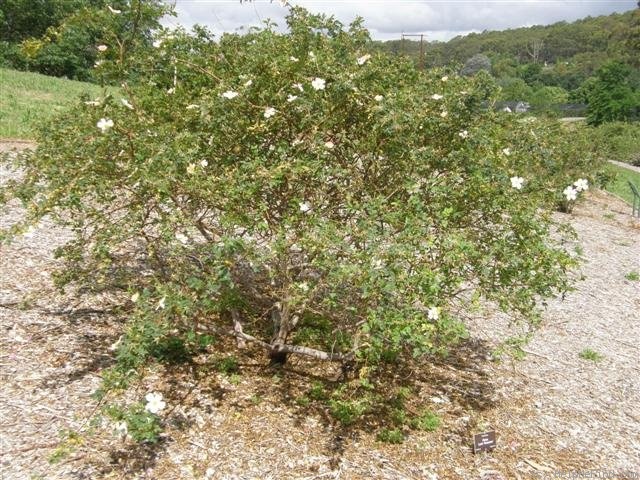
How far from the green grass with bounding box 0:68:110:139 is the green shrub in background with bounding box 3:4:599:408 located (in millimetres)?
5504

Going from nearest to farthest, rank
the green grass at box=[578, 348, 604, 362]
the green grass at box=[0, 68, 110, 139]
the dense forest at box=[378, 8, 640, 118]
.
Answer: the green grass at box=[578, 348, 604, 362] < the green grass at box=[0, 68, 110, 139] < the dense forest at box=[378, 8, 640, 118]

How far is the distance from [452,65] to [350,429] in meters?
2.36

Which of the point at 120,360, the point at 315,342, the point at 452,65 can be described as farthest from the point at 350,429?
the point at 452,65

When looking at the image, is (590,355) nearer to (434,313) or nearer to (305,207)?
(434,313)

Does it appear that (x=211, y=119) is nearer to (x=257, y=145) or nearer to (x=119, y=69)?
(x=257, y=145)

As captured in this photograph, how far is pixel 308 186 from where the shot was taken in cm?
288

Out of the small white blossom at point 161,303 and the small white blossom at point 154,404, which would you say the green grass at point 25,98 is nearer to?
the small white blossom at point 161,303

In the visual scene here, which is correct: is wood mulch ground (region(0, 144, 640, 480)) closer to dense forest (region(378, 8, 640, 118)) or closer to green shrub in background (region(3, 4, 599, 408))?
green shrub in background (region(3, 4, 599, 408))

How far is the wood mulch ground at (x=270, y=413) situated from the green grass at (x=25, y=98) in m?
5.26

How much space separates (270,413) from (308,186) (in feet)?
4.16

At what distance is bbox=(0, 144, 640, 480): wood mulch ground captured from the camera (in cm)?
258

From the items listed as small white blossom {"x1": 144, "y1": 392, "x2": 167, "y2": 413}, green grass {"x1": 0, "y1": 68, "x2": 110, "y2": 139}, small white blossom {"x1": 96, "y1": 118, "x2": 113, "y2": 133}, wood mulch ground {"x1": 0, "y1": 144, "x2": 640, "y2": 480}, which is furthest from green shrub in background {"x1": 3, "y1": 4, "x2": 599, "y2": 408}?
green grass {"x1": 0, "y1": 68, "x2": 110, "y2": 139}

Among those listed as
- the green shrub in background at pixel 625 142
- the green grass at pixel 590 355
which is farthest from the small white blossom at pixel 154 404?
the green shrub in background at pixel 625 142

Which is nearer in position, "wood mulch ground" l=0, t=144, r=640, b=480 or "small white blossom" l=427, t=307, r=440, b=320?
"small white blossom" l=427, t=307, r=440, b=320
